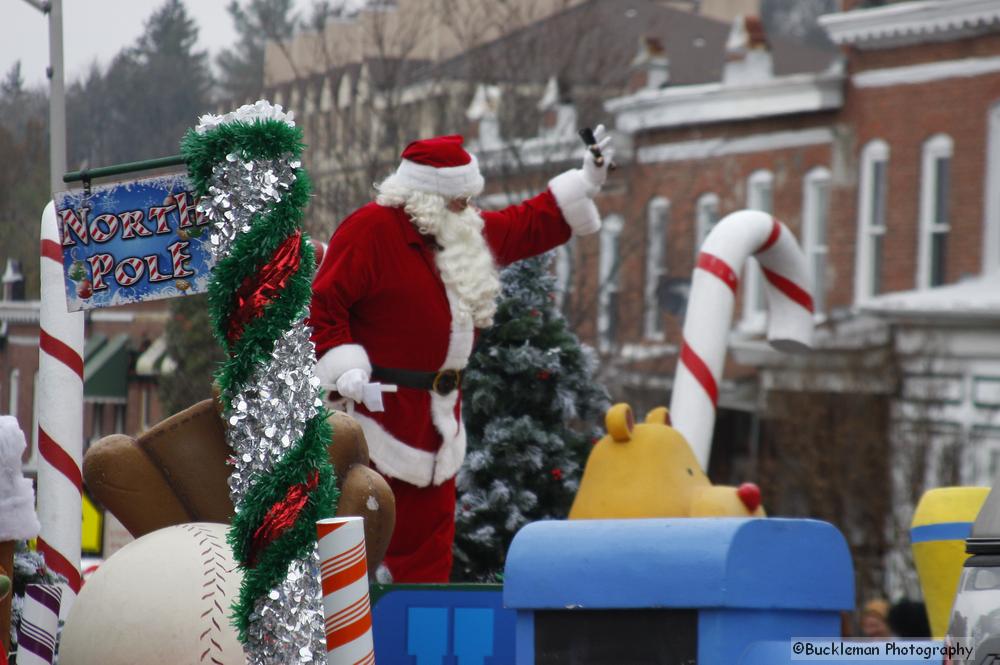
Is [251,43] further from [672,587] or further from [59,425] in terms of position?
[672,587]

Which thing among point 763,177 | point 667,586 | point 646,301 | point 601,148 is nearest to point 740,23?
point 763,177

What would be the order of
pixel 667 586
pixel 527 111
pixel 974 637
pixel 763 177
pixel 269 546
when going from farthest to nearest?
pixel 763 177, pixel 527 111, pixel 667 586, pixel 269 546, pixel 974 637

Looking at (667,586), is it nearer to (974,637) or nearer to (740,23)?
(974,637)

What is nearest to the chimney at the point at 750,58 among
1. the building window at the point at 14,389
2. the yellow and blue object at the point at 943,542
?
the building window at the point at 14,389

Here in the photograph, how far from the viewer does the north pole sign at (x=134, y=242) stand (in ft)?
14.0

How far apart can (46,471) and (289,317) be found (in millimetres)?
2337

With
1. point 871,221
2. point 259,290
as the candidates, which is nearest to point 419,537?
point 259,290

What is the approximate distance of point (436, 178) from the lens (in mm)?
6520

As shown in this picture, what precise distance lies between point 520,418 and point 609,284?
13.7 metres

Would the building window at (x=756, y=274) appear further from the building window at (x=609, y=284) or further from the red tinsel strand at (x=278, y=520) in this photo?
the red tinsel strand at (x=278, y=520)

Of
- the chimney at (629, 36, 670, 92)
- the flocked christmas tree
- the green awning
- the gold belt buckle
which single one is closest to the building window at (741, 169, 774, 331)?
the chimney at (629, 36, 670, 92)

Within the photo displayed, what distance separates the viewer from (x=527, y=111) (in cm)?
1852

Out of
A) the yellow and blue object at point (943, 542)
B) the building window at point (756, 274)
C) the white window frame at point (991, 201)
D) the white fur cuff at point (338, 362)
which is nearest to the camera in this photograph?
the yellow and blue object at point (943, 542)

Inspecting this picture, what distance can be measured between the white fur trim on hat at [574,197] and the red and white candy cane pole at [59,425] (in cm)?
183
